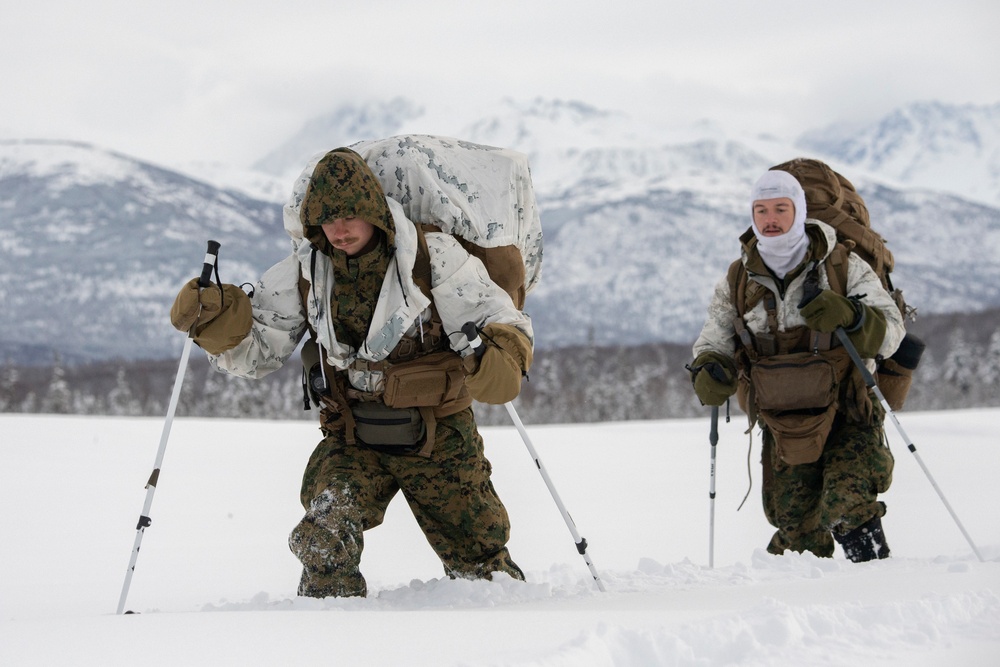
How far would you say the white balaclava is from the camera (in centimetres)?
561

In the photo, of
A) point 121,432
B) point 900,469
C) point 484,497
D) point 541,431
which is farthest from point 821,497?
point 541,431

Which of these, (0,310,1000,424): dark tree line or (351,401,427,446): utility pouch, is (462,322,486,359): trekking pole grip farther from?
(0,310,1000,424): dark tree line

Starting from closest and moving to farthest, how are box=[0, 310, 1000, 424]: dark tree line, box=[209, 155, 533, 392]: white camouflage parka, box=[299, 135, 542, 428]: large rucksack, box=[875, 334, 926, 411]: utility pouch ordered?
1. box=[209, 155, 533, 392]: white camouflage parka
2. box=[299, 135, 542, 428]: large rucksack
3. box=[875, 334, 926, 411]: utility pouch
4. box=[0, 310, 1000, 424]: dark tree line

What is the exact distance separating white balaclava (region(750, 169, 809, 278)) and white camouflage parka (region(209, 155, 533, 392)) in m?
1.65

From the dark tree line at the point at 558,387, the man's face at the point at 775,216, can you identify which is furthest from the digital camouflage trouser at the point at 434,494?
the dark tree line at the point at 558,387

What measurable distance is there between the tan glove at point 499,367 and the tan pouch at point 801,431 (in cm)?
187

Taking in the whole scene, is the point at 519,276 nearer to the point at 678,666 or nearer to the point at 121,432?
the point at 678,666

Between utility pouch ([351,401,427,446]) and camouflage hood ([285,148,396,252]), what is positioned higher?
camouflage hood ([285,148,396,252])

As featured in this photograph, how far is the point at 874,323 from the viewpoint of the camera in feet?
17.9

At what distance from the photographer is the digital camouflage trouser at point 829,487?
558 cm

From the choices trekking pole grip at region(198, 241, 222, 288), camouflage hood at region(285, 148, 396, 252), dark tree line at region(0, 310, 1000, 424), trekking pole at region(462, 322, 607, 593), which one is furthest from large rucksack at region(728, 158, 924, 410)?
dark tree line at region(0, 310, 1000, 424)

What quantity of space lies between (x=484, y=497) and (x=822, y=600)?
1.63 m

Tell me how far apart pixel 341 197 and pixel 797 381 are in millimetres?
2549

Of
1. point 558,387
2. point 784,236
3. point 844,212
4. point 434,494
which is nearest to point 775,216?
point 784,236
